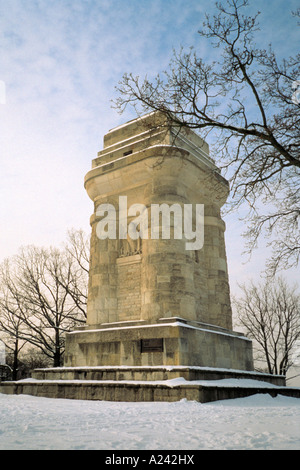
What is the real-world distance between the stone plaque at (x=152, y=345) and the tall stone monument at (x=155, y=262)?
3 centimetres

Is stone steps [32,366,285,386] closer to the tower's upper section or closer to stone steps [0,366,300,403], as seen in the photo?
stone steps [0,366,300,403]

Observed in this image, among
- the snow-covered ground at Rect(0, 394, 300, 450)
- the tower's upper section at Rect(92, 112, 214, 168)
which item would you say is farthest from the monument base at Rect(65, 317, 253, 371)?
the tower's upper section at Rect(92, 112, 214, 168)

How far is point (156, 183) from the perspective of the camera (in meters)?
13.7

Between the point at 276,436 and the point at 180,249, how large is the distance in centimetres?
888

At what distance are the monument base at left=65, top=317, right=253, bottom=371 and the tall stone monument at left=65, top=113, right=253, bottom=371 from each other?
3cm

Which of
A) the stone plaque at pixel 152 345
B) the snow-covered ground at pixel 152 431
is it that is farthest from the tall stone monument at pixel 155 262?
the snow-covered ground at pixel 152 431

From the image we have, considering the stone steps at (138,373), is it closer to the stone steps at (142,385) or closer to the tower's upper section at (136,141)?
the stone steps at (142,385)

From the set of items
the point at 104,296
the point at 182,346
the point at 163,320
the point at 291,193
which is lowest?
the point at 182,346

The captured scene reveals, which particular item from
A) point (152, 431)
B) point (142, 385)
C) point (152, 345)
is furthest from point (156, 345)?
point (152, 431)

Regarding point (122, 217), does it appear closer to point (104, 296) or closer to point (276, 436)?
point (104, 296)

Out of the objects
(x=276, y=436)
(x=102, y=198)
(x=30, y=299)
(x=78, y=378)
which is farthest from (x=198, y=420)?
(x=30, y=299)

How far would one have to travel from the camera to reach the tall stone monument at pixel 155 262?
38.6ft

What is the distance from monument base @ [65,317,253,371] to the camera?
36.3 ft
